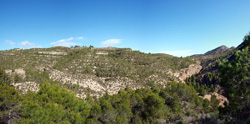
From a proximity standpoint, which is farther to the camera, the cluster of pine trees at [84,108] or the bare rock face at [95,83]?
the bare rock face at [95,83]

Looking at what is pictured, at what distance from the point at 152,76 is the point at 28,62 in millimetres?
52272

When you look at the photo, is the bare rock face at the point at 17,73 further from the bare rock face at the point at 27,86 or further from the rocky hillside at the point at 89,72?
the bare rock face at the point at 27,86

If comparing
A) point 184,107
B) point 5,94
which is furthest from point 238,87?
point 5,94

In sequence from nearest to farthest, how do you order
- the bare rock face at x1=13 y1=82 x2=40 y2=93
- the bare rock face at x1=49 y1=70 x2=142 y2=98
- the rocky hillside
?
the bare rock face at x1=13 y1=82 x2=40 y2=93
the rocky hillside
the bare rock face at x1=49 y1=70 x2=142 y2=98

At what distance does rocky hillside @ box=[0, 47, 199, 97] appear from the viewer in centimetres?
3794

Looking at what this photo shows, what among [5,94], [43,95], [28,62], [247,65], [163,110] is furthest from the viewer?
[28,62]

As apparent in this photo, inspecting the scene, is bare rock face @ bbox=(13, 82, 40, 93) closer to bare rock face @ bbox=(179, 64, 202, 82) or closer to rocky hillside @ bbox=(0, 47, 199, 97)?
rocky hillside @ bbox=(0, 47, 199, 97)

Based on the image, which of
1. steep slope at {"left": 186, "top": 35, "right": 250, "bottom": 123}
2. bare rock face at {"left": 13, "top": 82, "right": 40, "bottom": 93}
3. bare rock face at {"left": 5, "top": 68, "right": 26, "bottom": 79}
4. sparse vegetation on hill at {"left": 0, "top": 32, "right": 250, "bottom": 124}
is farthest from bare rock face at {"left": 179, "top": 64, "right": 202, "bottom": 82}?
bare rock face at {"left": 5, "top": 68, "right": 26, "bottom": 79}

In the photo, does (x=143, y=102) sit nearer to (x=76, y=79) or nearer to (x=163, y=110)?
(x=163, y=110)

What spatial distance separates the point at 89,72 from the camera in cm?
5653

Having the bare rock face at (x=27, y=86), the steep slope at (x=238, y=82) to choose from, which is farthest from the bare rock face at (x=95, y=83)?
the steep slope at (x=238, y=82)

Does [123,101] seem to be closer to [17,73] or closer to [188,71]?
[17,73]

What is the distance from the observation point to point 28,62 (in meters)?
57.1

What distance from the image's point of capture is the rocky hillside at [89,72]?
37.9 meters
